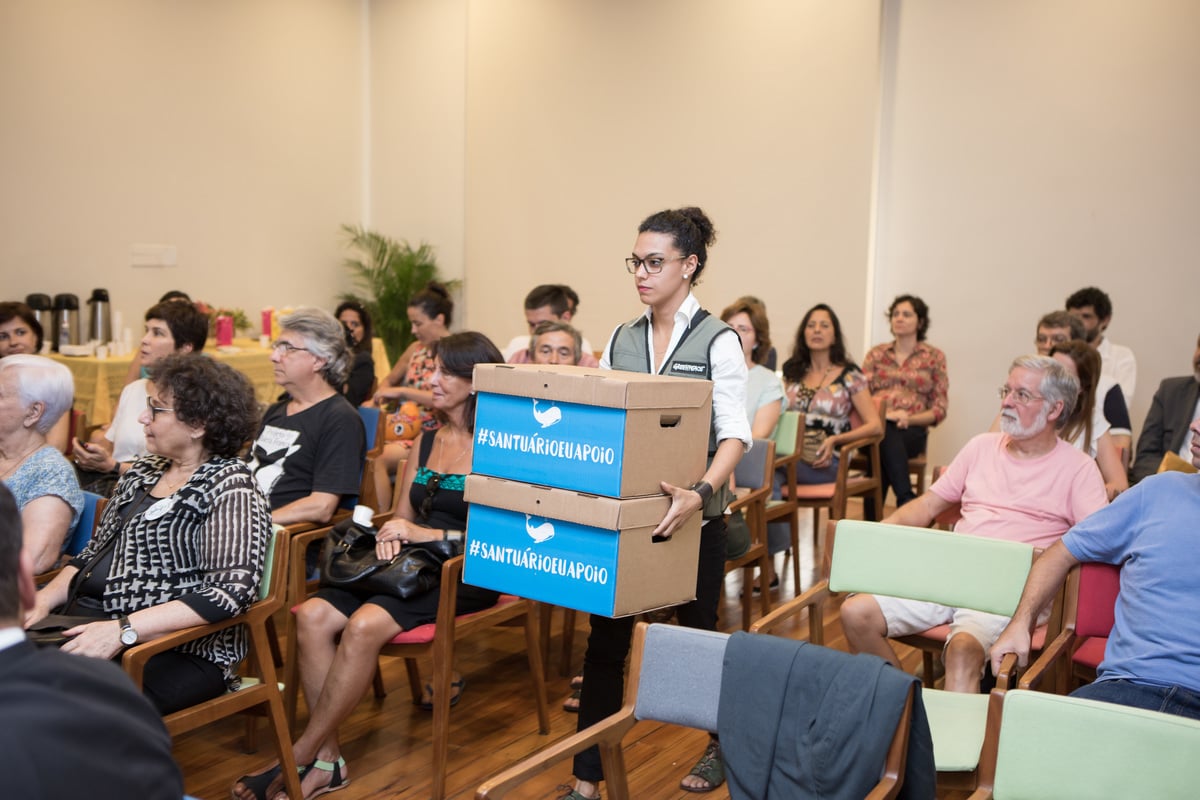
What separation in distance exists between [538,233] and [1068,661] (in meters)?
7.24

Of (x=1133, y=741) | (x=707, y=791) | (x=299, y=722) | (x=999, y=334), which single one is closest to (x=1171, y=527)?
(x=1133, y=741)

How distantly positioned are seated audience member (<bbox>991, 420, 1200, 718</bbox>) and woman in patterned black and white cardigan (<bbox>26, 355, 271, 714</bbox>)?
1889 millimetres

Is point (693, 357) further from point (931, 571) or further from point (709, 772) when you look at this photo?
point (709, 772)

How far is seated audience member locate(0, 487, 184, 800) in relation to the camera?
47.6 inches

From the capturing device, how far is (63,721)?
124 centimetres

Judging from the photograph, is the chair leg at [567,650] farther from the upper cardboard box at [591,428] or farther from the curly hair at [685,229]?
the curly hair at [685,229]

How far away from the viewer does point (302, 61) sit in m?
9.67

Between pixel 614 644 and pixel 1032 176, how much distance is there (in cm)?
587

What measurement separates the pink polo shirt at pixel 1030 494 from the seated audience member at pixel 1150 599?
29.0 inches

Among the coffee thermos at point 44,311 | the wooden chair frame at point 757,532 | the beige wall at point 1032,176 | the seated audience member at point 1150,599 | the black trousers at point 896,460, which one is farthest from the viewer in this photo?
the coffee thermos at point 44,311

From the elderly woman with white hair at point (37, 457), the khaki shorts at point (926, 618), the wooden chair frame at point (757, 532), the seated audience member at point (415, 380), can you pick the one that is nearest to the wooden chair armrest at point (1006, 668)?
the khaki shorts at point (926, 618)

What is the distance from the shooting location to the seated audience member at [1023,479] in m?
3.41

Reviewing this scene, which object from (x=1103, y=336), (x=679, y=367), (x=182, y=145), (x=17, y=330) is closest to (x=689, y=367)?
(x=679, y=367)

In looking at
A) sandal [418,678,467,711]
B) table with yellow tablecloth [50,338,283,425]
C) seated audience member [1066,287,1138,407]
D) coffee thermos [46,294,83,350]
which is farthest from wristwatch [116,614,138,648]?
coffee thermos [46,294,83,350]
